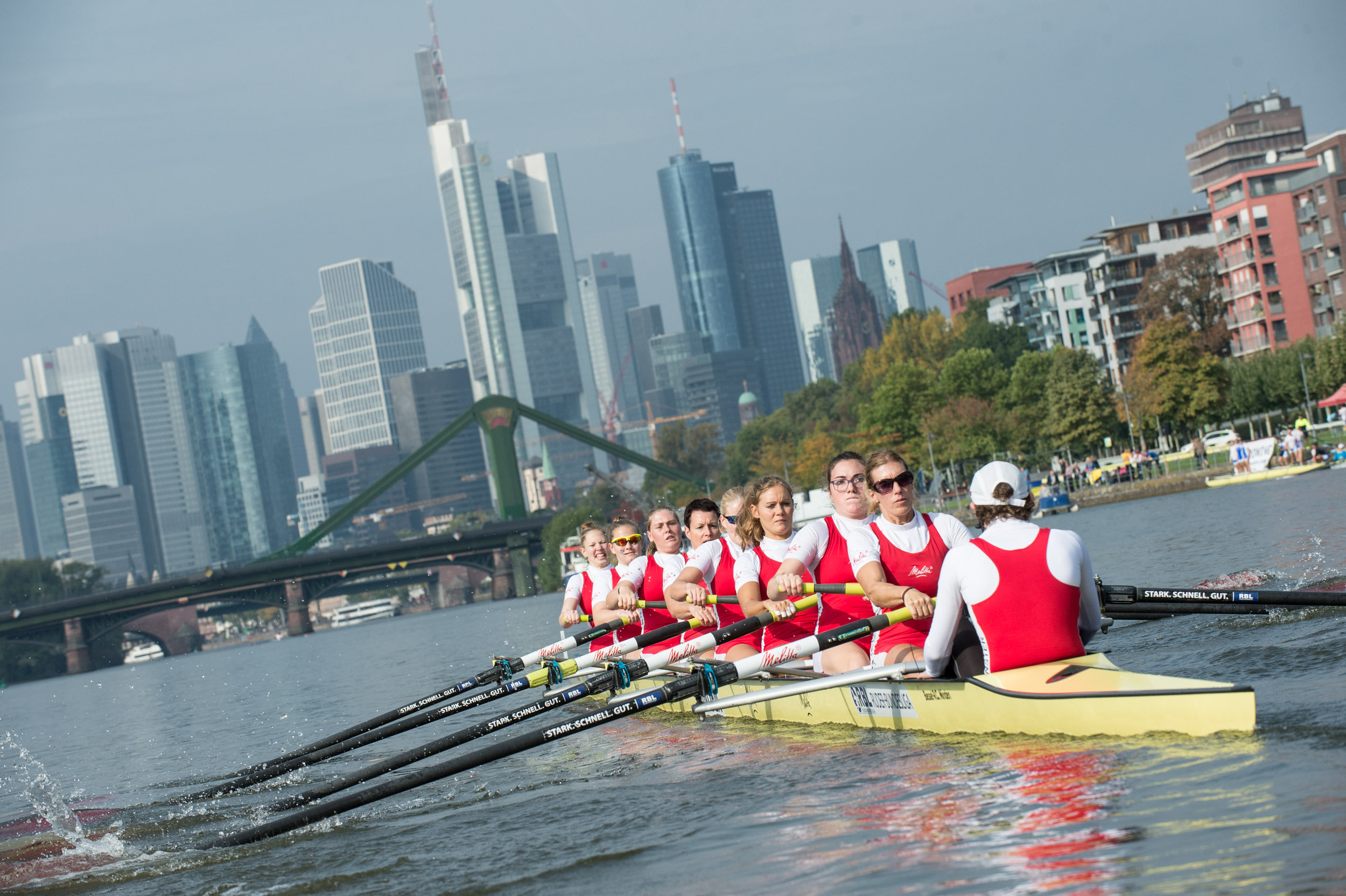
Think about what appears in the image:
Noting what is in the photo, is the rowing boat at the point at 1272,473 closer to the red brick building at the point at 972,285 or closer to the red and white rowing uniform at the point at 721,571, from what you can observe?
the red and white rowing uniform at the point at 721,571

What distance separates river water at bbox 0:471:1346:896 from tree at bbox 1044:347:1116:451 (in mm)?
51876

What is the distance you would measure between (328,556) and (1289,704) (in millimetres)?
90101

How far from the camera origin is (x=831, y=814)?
6.98 metres

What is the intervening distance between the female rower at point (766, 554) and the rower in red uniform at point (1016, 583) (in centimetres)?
224

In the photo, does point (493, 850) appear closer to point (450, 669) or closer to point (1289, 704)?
point (1289, 704)

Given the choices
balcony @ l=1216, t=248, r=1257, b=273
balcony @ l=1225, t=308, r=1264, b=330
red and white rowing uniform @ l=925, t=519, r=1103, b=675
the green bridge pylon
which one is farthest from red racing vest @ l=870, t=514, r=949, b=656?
the green bridge pylon

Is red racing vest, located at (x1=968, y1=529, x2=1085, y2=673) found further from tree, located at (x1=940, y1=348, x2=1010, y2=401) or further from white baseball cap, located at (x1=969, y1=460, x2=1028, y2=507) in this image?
tree, located at (x1=940, y1=348, x2=1010, y2=401)

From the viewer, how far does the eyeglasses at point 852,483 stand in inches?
331

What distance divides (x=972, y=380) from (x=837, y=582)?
72555 millimetres

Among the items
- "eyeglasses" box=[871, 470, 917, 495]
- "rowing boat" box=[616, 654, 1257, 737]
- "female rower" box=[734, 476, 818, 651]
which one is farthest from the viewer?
"female rower" box=[734, 476, 818, 651]

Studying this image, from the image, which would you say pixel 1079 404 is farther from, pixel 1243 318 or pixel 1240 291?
pixel 1240 291

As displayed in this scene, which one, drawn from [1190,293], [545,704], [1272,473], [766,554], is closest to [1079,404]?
[1190,293]

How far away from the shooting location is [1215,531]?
2608cm

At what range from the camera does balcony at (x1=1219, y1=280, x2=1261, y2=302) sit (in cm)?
7975
